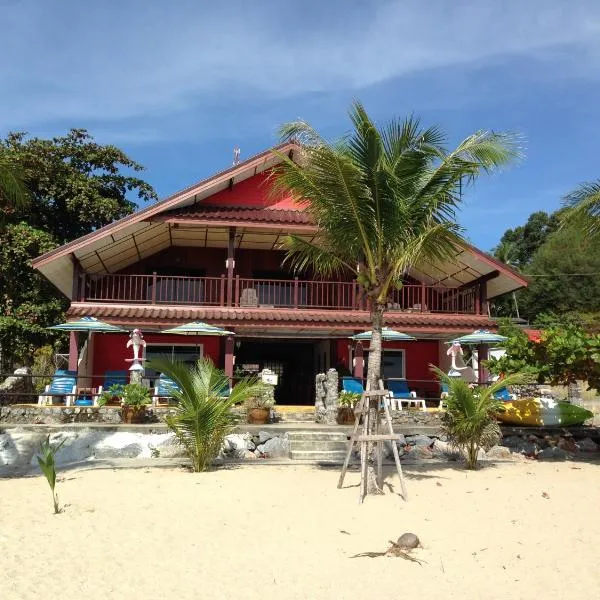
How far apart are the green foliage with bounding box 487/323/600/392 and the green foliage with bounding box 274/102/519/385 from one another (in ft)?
10.4

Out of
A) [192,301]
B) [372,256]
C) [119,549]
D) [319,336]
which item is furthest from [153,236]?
[119,549]

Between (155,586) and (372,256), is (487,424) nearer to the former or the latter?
(372,256)

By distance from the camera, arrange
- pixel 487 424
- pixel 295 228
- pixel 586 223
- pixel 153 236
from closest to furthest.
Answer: pixel 487 424 → pixel 586 223 → pixel 295 228 → pixel 153 236

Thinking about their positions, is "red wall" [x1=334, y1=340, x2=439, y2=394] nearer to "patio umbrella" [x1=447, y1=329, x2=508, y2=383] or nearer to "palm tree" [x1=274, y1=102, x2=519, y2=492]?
"patio umbrella" [x1=447, y1=329, x2=508, y2=383]

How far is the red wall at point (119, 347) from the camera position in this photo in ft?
59.2

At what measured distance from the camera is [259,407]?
13516 millimetres

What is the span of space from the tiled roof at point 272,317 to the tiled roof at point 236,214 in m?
2.32

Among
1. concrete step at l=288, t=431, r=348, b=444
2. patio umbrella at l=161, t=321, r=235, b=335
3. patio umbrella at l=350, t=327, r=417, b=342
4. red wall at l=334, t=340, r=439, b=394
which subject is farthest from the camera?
red wall at l=334, t=340, r=439, b=394

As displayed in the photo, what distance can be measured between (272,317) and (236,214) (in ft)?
9.57

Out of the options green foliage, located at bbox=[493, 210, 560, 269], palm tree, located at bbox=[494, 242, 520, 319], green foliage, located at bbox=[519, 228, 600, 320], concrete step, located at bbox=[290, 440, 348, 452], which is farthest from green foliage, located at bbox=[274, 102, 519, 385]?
green foliage, located at bbox=[493, 210, 560, 269]

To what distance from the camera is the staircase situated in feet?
38.4

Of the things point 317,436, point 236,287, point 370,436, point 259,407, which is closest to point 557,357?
point 370,436

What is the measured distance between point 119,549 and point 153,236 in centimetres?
1254

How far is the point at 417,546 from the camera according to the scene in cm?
612
